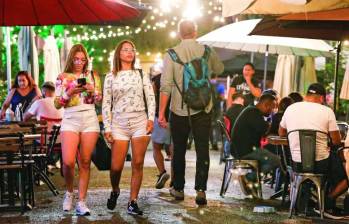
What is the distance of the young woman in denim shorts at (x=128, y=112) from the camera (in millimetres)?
7762

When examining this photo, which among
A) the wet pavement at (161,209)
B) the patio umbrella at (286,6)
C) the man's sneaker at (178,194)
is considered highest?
the patio umbrella at (286,6)

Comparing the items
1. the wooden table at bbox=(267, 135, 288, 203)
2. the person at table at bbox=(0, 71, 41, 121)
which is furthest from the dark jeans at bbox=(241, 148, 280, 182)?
the person at table at bbox=(0, 71, 41, 121)

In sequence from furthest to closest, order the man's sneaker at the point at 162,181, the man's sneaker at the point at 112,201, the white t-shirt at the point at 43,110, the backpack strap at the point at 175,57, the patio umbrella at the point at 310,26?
the white t-shirt at the point at 43,110 → the man's sneaker at the point at 162,181 → the backpack strap at the point at 175,57 → the man's sneaker at the point at 112,201 → the patio umbrella at the point at 310,26

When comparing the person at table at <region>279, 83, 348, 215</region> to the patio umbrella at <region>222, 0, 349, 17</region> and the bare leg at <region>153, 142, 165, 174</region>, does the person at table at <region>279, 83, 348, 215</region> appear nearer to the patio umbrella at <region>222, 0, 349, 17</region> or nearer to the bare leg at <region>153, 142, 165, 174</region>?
the patio umbrella at <region>222, 0, 349, 17</region>

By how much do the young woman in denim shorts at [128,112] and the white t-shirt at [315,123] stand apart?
1.66 metres

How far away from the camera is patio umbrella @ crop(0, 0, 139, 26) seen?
8195 mm

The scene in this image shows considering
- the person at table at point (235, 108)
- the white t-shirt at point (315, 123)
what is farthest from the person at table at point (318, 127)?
the person at table at point (235, 108)

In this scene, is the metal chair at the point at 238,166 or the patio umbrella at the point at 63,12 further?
the metal chair at the point at 238,166

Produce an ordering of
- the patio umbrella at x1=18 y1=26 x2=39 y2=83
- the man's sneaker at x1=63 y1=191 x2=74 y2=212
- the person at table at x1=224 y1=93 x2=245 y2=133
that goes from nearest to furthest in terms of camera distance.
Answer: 1. the man's sneaker at x1=63 y1=191 x2=74 y2=212
2. the person at table at x1=224 y1=93 x2=245 y2=133
3. the patio umbrella at x1=18 y1=26 x2=39 y2=83

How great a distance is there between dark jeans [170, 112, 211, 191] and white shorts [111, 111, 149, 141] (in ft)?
3.17

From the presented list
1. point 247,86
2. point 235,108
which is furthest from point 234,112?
point 247,86

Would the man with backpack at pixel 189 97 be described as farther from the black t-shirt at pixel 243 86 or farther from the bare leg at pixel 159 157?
the black t-shirt at pixel 243 86

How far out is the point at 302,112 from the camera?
7734mm

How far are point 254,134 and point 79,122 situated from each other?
256cm
